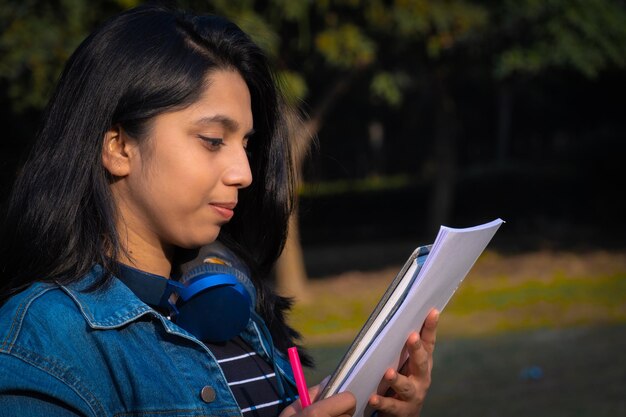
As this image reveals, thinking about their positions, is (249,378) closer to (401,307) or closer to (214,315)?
(214,315)

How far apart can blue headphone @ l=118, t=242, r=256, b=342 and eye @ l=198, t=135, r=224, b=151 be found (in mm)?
276

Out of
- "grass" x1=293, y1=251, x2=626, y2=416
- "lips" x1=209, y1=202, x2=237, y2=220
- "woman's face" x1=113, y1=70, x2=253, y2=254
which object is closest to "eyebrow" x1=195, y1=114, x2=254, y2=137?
"woman's face" x1=113, y1=70, x2=253, y2=254

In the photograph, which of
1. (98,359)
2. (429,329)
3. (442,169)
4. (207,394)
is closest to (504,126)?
(442,169)

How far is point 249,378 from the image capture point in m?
1.86

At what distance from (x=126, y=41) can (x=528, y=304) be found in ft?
31.6

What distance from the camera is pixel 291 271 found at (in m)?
12.2

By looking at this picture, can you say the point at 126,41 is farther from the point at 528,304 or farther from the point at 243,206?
the point at 528,304

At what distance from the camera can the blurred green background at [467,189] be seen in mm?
7066

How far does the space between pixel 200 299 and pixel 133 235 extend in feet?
0.60

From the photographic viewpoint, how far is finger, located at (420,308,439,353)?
5.82 ft

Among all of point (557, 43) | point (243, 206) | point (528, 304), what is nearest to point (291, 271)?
point (528, 304)

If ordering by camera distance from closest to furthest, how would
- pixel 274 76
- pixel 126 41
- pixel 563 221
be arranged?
pixel 126 41, pixel 274 76, pixel 563 221


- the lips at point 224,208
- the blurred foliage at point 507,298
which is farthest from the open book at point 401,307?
the blurred foliage at point 507,298

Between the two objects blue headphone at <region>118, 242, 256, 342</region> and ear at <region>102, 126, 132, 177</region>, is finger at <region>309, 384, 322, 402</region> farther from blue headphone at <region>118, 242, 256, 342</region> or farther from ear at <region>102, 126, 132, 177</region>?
ear at <region>102, 126, 132, 177</region>
